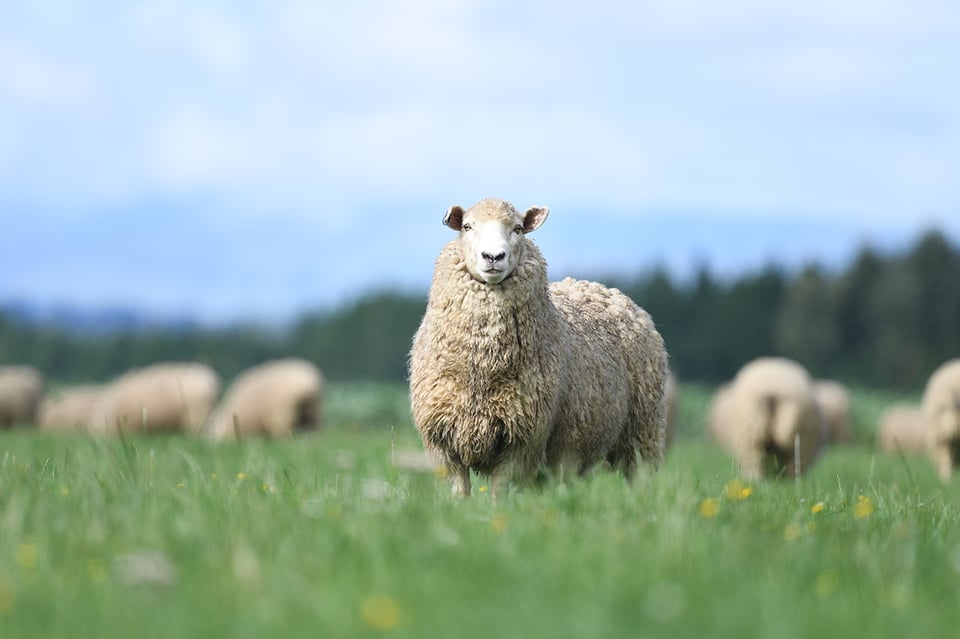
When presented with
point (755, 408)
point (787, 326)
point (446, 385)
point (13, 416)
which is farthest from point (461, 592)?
point (787, 326)

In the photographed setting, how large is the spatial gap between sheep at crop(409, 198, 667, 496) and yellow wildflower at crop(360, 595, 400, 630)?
2865 mm

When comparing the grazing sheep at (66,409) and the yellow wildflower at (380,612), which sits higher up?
the yellow wildflower at (380,612)

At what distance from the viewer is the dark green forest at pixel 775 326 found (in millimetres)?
51125

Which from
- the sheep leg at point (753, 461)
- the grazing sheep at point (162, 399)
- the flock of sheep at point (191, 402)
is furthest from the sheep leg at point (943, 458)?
the grazing sheep at point (162, 399)

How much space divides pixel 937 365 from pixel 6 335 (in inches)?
1932

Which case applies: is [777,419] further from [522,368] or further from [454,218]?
[454,218]

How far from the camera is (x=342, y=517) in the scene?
440 cm

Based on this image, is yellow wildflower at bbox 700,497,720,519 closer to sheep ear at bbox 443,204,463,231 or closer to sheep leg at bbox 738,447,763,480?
sheep ear at bbox 443,204,463,231

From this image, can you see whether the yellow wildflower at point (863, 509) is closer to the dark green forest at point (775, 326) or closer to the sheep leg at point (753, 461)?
the sheep leg at point (753, 461)

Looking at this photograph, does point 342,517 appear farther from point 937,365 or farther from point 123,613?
point 937,365

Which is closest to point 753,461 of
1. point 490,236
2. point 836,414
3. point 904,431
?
point 490,236

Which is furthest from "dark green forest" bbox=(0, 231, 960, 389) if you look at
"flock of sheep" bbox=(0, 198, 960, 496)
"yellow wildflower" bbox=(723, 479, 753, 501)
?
A: "yellow wildflower" bbox=(723, 479, 753, 501)

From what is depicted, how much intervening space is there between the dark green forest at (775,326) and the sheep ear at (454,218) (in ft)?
132

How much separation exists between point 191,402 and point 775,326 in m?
34.3
